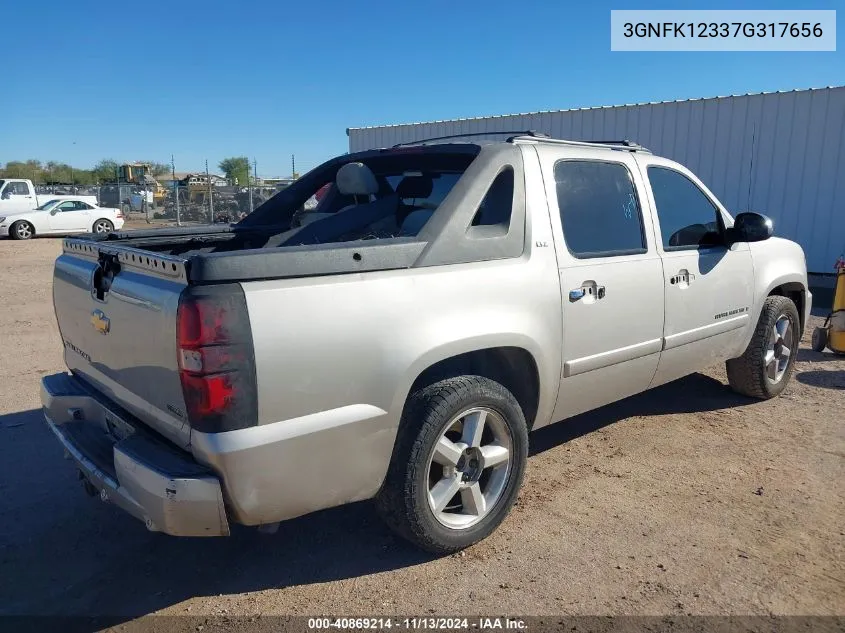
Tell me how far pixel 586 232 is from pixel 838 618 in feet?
6.68

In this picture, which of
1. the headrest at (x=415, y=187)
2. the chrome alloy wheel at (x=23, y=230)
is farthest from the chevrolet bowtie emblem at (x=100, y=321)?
the chrome alloy wheel at (x=23, y=230)

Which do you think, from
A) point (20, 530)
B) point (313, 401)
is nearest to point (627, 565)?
point (313, 401)

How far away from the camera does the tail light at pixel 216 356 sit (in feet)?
7.25

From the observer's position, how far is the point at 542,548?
3.10m

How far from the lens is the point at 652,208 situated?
4.01 meters

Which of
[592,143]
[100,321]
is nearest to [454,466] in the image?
[100,321]

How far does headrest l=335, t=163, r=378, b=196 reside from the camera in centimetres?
388

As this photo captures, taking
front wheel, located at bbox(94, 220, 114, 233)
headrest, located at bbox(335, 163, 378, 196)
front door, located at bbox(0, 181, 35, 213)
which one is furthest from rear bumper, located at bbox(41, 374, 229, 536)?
front door, located at bbox(0, 181, 35, 213)

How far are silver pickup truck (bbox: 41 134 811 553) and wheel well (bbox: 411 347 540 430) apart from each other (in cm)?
1

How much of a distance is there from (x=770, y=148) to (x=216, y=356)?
12190mm

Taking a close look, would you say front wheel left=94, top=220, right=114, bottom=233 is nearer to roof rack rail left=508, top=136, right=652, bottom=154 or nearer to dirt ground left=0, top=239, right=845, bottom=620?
dirt ground left=0, top=239, right=845, bottom=620

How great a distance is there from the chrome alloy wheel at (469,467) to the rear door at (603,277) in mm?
505

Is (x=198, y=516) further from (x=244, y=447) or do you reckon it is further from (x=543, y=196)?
(x=543, y=196)

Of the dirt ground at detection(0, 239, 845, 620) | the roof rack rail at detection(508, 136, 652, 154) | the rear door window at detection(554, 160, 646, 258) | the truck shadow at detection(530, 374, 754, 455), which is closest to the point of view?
the dirt ground at detection(0, 239, 845, 620)
